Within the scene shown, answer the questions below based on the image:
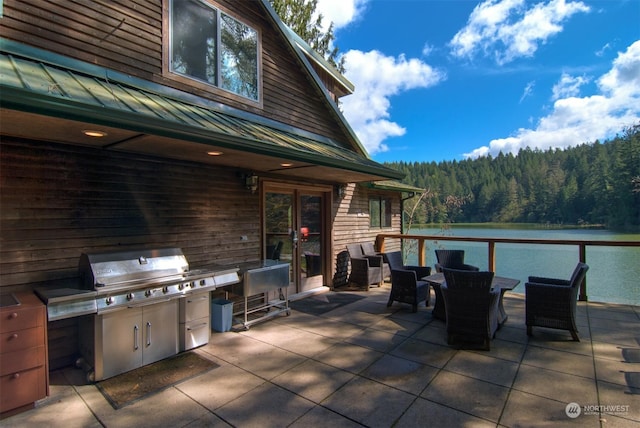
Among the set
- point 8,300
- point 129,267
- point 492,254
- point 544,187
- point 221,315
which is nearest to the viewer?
point 8,300

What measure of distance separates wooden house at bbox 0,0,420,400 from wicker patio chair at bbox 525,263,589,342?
2.96 meters

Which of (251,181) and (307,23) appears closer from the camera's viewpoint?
(251,181)

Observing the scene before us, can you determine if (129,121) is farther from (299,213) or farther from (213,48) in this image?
(299,213)

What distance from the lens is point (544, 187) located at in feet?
77.9

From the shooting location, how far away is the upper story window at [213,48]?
A: 4391 millimetres

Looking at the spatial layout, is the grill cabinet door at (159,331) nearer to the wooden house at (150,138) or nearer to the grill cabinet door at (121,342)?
the grill cabinet door at (121,342)

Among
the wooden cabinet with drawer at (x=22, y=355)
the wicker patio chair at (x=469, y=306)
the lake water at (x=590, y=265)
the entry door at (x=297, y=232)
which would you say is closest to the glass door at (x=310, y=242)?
the entry door at (x=297, y=232)

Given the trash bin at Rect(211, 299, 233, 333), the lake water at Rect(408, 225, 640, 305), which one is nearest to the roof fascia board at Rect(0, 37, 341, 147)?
the trash bin at Rect(211, 299, 233, 333)

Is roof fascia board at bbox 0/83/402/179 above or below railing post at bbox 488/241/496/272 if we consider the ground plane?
above

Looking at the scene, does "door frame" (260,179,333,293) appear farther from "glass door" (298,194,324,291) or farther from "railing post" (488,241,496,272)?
"railing post" (488,241,496,272)

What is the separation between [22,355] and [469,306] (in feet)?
13.9

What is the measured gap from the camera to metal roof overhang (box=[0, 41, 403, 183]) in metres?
2.21

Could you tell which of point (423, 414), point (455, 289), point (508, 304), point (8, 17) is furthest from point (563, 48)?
point (8, 17)

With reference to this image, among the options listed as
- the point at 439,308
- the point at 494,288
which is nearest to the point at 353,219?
the point at 439,308
